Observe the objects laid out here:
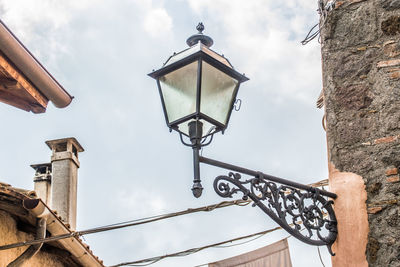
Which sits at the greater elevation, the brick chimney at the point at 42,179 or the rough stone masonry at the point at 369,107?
the brick chimney at the point at 42,179

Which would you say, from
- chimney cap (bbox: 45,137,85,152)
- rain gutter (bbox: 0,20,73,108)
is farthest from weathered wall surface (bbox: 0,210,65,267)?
chimney cap (bbox: 45,137,85,152)

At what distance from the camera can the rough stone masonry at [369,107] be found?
393cm

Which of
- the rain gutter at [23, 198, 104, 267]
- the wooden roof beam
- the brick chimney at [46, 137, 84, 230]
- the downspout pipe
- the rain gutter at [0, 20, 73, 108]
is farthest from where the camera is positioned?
the brick chimney at [46, 137, 84, 230]

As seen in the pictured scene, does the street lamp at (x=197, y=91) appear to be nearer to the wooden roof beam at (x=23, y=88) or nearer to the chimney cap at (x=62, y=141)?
the wooden roof beam at (x=23, y=88)

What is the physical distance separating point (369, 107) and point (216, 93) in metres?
1.02

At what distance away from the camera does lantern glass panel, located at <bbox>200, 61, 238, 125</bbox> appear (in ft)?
13.5

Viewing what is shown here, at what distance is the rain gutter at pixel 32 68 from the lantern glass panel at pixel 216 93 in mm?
2756

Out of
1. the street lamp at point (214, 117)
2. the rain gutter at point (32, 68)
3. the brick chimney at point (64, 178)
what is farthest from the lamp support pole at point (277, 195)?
the brick chimney at point (64, 178)

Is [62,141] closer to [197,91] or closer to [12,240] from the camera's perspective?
[12,240]

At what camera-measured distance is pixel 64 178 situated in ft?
35.2

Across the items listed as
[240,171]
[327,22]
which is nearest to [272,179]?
[240,171]

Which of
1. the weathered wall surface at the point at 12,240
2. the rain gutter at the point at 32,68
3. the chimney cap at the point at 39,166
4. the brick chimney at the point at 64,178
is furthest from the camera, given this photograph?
the chimney cap at the point at 39,166

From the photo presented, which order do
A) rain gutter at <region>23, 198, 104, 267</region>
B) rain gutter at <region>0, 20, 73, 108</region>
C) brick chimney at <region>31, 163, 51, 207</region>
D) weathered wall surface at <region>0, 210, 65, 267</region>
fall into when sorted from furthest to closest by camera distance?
brick chimney at <region>31, 163, 51, 207</region> → weathered wall surface at <region>0, 210, 65, 267</region> → rain gutter at <region>23, 198, 104, 267</region> → rain gutter at <region>0, 20, 73, 108</region>

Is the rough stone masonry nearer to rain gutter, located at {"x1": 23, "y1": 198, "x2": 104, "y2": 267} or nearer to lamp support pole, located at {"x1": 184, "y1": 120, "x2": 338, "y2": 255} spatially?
lamp support pole, located at {"x1": 184, "y1": 120, "x2": 338, "y2": 255}
